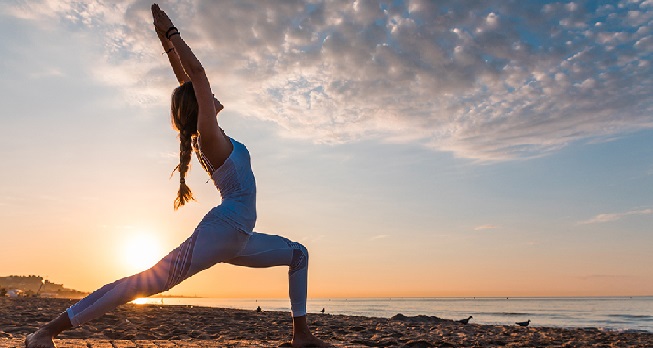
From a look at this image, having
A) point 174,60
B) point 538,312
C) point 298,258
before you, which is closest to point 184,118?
point 174,60

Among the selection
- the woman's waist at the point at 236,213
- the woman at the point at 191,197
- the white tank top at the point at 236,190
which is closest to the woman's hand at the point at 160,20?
the woman at the point at 191,197

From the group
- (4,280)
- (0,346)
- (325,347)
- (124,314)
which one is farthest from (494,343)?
(4,280)

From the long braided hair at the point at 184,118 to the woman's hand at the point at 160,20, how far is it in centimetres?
47

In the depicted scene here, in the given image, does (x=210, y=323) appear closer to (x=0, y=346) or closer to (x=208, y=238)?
(x=0, y=346)

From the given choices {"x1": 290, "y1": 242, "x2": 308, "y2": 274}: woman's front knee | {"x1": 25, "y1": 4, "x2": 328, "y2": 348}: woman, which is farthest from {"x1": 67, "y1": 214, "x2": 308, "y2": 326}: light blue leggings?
{"x1": 290, "y1": 242, "x2": 308, "y2": 274}: woman's front knee

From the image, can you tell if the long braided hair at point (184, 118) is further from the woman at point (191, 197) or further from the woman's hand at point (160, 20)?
the woman's hand at point (160, 20)

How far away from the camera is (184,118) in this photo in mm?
3900

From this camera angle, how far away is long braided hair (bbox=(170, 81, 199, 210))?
12.7ft

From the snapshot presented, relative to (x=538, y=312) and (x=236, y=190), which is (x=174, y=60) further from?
(x=538, y=312)

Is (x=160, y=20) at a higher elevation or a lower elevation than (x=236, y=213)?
higher

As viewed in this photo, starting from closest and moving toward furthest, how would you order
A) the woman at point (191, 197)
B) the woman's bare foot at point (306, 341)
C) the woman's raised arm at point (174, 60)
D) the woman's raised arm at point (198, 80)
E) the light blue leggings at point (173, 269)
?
the woman's raised arm at point (198, 80), the woman at point (191, 197), the light blue leggings at point (173, 269), the woman's raised arm at point (174, 60), the woman's bare foot at point (306, 341)

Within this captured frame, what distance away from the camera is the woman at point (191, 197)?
3.79 m

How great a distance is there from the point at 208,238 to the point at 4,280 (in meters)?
123

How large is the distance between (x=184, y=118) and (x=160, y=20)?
0.79 m
